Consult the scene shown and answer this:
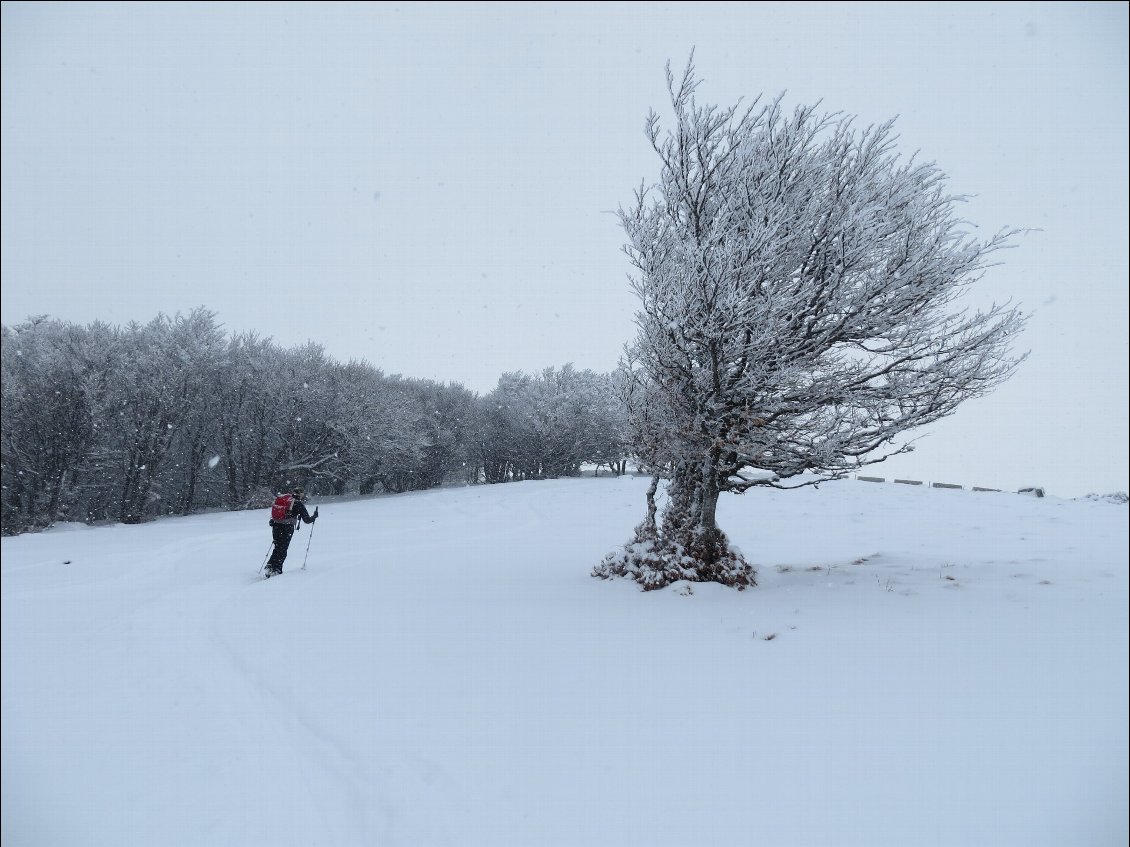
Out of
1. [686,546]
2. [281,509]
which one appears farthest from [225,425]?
[686,546]

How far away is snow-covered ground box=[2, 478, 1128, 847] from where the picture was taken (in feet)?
10.2

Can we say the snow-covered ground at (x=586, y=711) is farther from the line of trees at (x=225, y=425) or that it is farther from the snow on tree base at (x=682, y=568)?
the line of trees at (x=225, y=425)

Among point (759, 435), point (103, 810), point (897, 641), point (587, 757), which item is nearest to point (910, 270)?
point (759, 435)

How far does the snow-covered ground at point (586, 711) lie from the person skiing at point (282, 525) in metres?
2.03

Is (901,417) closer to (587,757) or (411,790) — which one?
(587,757)

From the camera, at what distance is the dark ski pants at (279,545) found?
33.7ft

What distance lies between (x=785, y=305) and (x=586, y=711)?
5194mm

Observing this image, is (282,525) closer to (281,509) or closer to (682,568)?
(281,509)

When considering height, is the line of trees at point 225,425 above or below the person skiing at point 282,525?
above

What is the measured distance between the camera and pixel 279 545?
1031 centimetres

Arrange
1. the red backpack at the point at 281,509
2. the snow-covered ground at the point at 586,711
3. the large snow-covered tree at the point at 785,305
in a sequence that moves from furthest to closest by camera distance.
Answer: the red backpack at the point at 281,509
the large snow-covered tree at the point at 785,305
the snow-covered ground at the point at 586,711

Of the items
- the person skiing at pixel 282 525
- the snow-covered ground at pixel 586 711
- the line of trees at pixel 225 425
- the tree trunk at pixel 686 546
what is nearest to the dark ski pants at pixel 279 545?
the person skiing at pixel 282 525

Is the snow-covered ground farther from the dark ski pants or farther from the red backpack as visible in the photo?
the red backpack

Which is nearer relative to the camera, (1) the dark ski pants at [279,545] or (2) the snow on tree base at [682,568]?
(2) the snow on tree base at [682,568]
